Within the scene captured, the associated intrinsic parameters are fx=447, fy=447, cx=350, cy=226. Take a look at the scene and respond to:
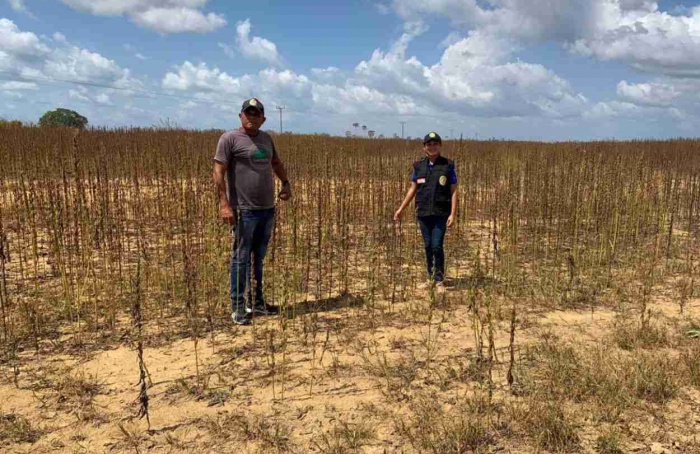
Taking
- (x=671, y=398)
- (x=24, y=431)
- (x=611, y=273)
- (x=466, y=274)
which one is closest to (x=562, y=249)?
(x=611, y=273)

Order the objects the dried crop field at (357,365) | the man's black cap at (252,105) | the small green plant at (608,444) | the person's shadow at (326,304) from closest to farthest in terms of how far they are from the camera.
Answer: the small green plant at (608,444) < the dried crop field at (357,365) < the man's black cap at (252,105) < the person's shadow at (326,304)

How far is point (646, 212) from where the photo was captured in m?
6.89

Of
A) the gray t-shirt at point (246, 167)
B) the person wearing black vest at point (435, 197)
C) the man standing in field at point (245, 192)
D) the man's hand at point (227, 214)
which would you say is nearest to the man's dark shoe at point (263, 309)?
the man standing in field at point (245, 192)

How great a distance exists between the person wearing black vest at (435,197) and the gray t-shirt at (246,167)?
149 cm

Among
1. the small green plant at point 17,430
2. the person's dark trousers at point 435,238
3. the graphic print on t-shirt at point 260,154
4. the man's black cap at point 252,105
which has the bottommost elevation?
the small green plant at point 17,430

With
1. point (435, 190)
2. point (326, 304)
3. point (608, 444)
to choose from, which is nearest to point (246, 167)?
point (326, 304)

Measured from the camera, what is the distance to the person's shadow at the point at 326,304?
3.94 m

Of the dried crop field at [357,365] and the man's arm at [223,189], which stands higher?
the man's arm at [223,189]

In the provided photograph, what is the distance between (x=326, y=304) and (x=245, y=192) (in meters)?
1.31

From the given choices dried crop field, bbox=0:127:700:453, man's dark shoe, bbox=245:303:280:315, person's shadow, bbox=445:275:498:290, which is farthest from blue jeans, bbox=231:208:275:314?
person's shadow, bbox=445:275:498:290

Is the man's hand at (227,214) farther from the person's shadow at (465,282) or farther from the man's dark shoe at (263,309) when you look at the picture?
the person's shadow at (465,282)

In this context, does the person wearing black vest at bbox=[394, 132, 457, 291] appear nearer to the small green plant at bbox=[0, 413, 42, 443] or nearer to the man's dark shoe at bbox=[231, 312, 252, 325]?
the man's dark shoe at bbox=[231, 312, 252, 325]

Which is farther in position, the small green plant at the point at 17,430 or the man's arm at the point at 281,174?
the man's arm at the point at 281,174

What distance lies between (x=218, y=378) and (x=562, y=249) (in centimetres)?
488
